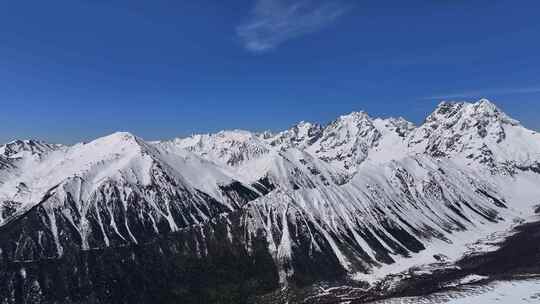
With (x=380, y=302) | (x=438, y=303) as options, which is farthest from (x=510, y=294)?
(x=380, y=302)

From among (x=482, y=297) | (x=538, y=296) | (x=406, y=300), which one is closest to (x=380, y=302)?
(x=406, y=300)

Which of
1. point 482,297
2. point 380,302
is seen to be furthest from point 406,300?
point 482,297

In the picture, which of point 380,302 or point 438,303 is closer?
point 438,303

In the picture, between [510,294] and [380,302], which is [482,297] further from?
[380,302]

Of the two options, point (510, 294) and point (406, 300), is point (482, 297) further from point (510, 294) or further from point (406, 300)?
point (406, 300)

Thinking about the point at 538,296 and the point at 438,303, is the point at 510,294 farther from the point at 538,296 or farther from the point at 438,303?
the point at 438,303

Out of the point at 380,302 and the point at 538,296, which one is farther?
the point at 380,302
